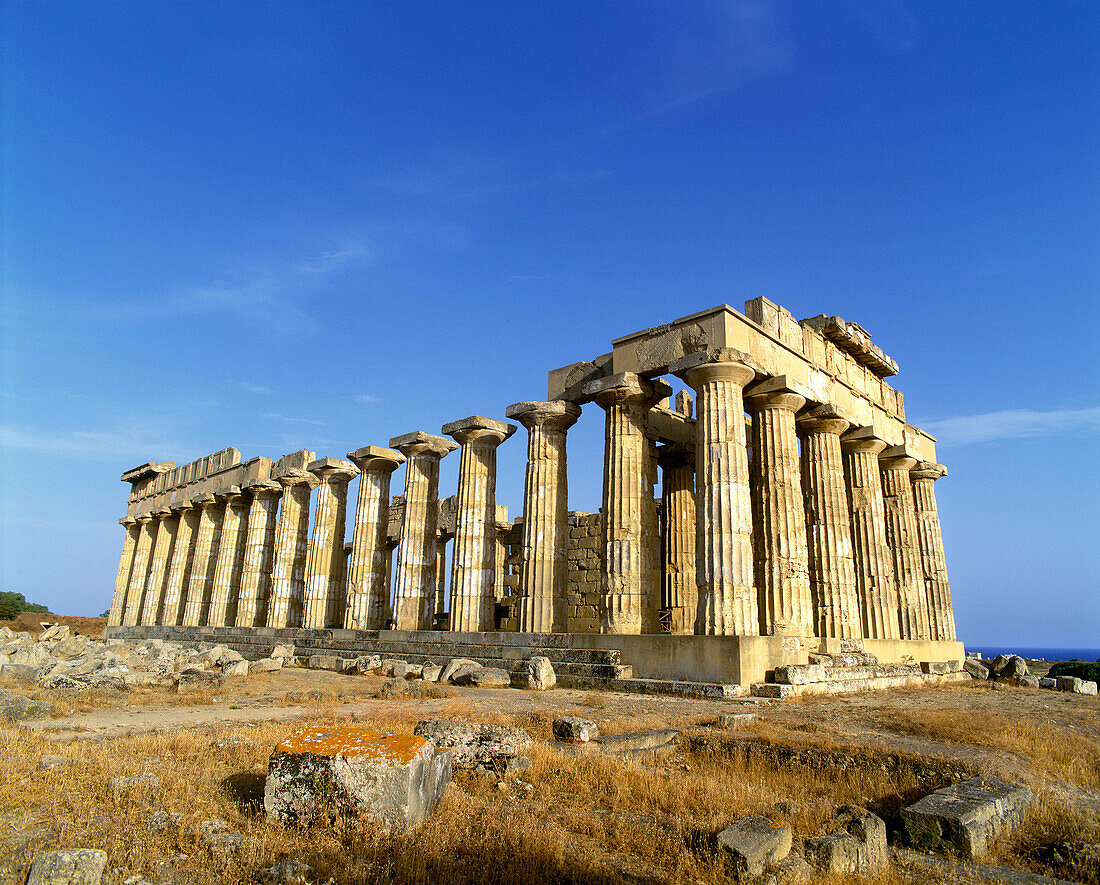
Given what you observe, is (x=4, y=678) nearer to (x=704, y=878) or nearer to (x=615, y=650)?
(x=615, y=650)

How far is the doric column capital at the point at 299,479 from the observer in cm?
2772

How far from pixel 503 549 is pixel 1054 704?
2085 cm

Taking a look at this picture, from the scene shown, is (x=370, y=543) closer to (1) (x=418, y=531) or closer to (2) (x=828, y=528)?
(1) (x=418, y=531)

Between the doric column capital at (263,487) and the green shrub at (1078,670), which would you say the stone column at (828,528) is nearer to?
the green shrub at (1078,670)

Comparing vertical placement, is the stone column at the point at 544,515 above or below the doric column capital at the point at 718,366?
below

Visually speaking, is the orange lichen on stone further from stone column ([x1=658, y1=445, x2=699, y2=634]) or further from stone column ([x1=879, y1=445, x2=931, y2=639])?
stone column ([x1=879, y1=445, x2=931, y2=639])

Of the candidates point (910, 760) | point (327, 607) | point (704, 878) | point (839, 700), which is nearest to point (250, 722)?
point (704, 878)

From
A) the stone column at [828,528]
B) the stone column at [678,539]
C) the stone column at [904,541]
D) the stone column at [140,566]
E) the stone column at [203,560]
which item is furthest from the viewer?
the stone column at [140,566]

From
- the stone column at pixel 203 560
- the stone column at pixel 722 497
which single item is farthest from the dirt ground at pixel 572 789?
the stone column at pixel 203 560

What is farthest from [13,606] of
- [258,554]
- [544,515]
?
[544,515]

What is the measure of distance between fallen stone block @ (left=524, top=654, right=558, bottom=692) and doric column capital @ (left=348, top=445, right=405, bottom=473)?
12045 millimetres

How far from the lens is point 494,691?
13.6 m

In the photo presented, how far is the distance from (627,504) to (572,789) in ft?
37.2

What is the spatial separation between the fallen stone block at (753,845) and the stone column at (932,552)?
21107 mm
